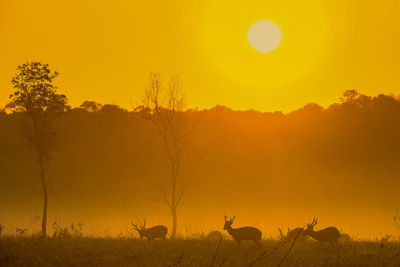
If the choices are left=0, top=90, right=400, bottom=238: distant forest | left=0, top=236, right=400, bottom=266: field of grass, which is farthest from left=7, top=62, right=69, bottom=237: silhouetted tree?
left=0, top=90, right=400, bottom=238: distant forest

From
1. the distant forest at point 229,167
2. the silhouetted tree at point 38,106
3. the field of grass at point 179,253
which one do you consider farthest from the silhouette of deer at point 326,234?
the distant forest at point 229,167

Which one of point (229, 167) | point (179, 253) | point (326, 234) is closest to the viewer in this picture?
point (179, 253)

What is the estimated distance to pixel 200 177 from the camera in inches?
3450

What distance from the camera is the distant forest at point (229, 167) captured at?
263 ft

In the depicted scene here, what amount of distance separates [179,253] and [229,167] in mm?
72059

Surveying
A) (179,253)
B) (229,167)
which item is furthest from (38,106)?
(229,167)

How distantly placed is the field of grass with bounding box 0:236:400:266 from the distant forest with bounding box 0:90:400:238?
53.5 m

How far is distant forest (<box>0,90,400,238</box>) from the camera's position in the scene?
8019 cm

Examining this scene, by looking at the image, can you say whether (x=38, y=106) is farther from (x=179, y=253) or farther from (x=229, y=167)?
(x=229, y=167)

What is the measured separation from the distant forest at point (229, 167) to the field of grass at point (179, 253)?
53489mm

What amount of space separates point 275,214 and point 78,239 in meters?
57.0

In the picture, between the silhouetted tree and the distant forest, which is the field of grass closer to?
the silhouetted tree

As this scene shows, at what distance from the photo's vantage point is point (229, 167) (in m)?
91.2

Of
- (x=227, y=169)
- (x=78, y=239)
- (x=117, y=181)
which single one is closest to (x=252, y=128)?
(x=227, y=169)
